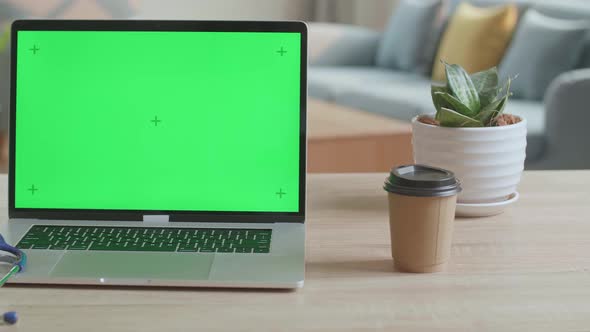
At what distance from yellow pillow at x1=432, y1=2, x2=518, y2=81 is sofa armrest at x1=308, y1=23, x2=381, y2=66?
941 millimetres

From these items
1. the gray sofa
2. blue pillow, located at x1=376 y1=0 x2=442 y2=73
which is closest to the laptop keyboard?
the gray sofa

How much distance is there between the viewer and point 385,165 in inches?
91.6

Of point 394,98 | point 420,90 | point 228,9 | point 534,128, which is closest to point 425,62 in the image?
point 420,90

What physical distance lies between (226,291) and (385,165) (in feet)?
5.11

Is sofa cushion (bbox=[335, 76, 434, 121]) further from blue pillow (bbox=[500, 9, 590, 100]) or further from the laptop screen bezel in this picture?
the laptop screen bezel

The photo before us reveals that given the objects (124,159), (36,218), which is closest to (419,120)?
(124,159)

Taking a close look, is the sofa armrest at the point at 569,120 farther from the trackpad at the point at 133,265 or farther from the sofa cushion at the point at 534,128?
the trackpad at the point at 133,265

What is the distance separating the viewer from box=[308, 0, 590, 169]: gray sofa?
2643mm

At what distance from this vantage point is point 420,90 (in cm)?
358

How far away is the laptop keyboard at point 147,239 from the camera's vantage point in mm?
895

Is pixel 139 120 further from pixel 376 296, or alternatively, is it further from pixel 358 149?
pixel 358 149

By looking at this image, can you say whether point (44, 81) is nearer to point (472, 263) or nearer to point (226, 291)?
point (226, 291)

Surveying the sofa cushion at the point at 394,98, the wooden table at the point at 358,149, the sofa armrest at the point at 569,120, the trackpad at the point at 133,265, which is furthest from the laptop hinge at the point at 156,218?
the sofa cushion at the point at 394,98

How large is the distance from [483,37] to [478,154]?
103 inches
